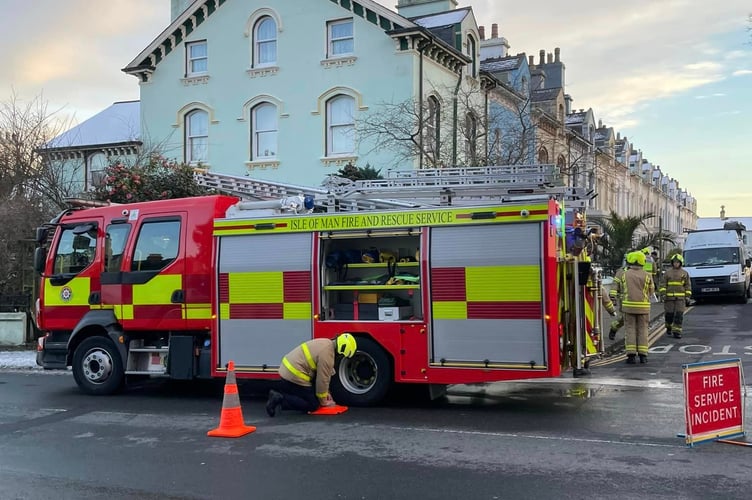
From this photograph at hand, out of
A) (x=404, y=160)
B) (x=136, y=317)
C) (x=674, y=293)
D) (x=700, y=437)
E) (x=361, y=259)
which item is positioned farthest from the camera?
(x=404, y=160)

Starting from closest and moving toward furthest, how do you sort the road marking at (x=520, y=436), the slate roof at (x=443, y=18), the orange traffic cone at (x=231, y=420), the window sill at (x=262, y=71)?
the road marking at (x=520, y=436), the orange traffic cone at (x=231, y=420), the window sill at (x=262, y=71), the slate roof at (x=443, y=18)

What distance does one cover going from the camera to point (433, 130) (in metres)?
21.5

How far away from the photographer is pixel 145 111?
85.1 feet

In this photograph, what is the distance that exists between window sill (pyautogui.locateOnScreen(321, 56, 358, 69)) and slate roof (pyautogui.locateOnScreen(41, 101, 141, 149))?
875 cm

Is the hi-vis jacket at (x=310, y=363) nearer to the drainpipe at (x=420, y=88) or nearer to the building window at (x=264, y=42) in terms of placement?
the drainpipe at (x=420, y=88)

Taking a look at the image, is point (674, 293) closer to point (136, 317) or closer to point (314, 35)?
point (136, 317)

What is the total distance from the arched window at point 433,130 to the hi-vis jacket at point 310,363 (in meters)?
12.5

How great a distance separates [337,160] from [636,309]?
42.1ft

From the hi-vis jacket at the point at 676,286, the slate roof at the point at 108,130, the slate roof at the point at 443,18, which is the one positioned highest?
the slate roof at the point at 443,18

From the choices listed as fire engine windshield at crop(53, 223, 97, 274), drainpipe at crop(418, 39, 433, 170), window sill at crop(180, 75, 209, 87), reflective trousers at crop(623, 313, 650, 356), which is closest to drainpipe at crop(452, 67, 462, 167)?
drainpipe at crop(418, 39, 433, 170)

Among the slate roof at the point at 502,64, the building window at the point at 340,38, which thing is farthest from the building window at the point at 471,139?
the slate roof at the point at 502,64

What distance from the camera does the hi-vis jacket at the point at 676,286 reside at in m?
14.9

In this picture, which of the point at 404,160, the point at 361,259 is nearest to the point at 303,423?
the point at 361,259

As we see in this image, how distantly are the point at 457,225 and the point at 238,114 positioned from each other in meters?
17.6
